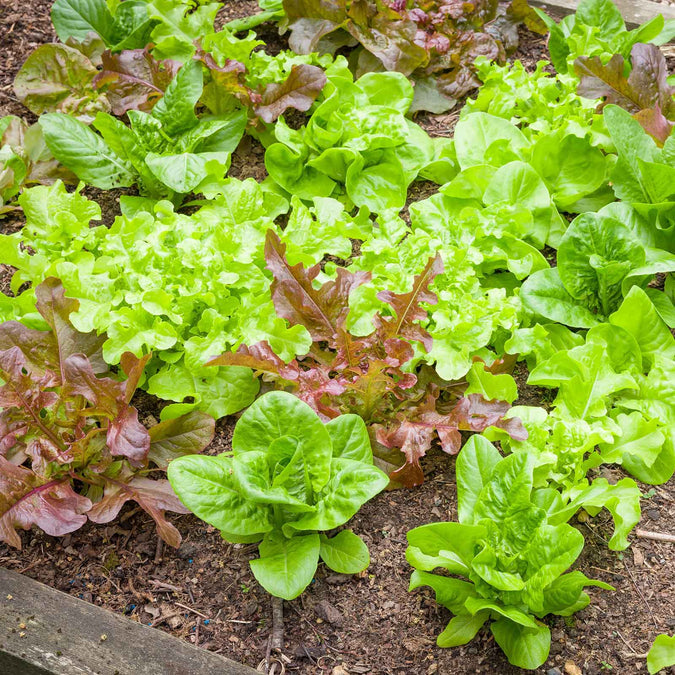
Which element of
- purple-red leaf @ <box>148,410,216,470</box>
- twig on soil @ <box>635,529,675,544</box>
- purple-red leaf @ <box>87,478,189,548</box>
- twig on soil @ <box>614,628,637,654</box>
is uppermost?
purple-red leaf @ <box>148,410,216,470</box>

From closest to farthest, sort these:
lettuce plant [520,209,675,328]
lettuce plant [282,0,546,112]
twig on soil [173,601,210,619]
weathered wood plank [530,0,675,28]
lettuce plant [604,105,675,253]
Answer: twig on soil [173,601,210,619]
lettuce plant [520,209,675,328]
lettuce plant [604,105,675,253]
lettuce plant [282,0,546,112]
weathered wood plank [530,0,675,28]

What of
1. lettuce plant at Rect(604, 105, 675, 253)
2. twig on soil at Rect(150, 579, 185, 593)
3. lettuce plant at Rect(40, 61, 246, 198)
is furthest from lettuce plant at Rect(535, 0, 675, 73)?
twig on soil at Rect(150, 579, 185, 593)

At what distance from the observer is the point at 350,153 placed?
291 cm

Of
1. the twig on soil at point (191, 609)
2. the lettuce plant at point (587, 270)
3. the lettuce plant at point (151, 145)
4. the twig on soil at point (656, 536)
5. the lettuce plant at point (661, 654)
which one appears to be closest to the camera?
the lettuce plant at point (661, 654)

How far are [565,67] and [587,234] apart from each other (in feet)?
4.02

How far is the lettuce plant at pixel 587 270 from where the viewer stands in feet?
8.31

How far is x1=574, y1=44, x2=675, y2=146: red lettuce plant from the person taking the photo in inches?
120

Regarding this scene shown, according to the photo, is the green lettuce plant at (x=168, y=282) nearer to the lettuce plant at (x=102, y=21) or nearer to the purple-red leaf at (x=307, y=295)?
the purple-red leaf at (x=307, y=295)

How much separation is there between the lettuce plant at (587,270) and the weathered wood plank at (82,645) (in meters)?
1.50

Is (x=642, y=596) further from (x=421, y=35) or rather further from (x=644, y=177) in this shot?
(x=421, y=35)

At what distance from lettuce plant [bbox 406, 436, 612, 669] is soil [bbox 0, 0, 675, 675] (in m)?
0.09

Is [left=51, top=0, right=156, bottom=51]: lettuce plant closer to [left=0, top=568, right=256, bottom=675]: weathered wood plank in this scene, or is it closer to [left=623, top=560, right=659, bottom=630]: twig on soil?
[left=0, top=568, right=256, bottom=675]: weathered wood plank

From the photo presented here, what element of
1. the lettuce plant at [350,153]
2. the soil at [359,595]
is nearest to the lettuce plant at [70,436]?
the soil at [359,595]

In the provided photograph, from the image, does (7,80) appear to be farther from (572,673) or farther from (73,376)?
(572,673)
